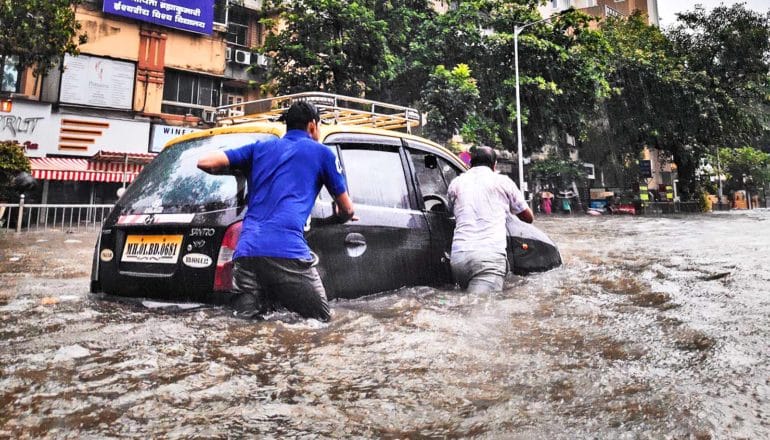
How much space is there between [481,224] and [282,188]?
1.91m

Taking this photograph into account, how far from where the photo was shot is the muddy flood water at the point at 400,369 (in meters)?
1.63

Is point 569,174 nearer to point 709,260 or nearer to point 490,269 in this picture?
point 709,260

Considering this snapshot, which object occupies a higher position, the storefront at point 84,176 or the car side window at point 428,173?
the storefront at point 84,176

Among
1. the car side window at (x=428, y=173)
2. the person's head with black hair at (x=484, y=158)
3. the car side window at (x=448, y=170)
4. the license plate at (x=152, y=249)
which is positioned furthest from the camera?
the car side window at (x=448, y=170)

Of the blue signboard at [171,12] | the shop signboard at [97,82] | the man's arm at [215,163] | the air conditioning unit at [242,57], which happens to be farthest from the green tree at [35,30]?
the man's arm at [215,163]

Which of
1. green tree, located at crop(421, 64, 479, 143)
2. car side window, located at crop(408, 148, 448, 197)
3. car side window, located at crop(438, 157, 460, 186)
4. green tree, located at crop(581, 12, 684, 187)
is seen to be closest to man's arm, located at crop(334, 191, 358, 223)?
car side window, located at crop(408, 148, 448, 197)

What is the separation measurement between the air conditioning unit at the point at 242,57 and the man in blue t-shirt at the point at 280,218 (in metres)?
19.6

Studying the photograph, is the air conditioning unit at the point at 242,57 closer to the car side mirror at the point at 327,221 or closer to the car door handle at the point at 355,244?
the car door handle at the point at 355,244

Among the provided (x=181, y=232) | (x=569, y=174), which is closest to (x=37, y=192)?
(x=181, y=232)

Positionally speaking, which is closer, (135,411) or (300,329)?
(135,411)

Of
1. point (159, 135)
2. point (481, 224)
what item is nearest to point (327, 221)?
point (481, 224)

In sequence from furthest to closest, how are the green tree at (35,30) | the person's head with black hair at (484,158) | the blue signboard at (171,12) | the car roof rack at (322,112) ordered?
the blue signboard at (171,12)
the green tree at (35,30)
the person's head with black hair at (484,158)
the car roof rack at (322,112)

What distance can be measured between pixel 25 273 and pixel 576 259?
6.70 m

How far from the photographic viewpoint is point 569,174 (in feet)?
93.6
